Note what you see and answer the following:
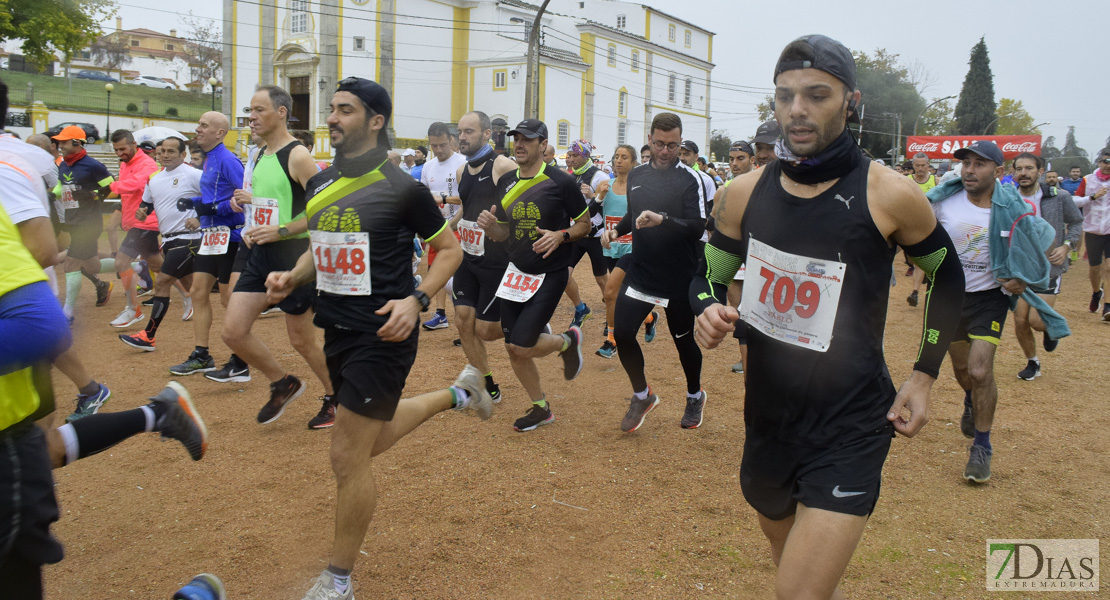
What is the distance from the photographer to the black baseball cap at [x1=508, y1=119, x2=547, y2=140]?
5.88 meters

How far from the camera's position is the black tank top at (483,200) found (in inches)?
247

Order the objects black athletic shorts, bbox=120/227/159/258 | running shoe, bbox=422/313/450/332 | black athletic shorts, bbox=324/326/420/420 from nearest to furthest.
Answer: black athletic shorts, bbox=324/326/420/420 → black athletic shorts, bbox=120/227/159/258 → running shoe, bbox=422/313/450/332

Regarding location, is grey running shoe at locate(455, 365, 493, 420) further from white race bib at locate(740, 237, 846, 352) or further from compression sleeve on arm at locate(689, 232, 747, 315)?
white race bib at locate(740, 237, 846, 352)

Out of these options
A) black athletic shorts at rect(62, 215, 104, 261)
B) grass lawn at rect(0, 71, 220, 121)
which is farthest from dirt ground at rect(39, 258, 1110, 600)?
grass lawn at rect(0, 71, 220, 121)

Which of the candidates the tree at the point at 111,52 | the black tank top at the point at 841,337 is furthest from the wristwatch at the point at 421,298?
the tree at the point at 111,52

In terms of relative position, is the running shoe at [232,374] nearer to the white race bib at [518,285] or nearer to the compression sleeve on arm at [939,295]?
the white race bib at [518,285]

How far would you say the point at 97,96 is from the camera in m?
47.7

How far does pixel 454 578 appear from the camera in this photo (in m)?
3.76

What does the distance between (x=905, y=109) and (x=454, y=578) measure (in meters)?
56.4

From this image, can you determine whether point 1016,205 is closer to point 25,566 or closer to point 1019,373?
point 1019,373

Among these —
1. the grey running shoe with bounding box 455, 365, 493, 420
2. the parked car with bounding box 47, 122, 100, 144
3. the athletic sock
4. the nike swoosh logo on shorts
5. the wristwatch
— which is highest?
the parked car with bounding box 47, 122, 100, 144

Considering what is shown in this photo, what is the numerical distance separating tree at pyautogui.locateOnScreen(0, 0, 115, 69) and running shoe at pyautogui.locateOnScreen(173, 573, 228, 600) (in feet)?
97.9

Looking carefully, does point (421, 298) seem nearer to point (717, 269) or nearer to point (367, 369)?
point (367, 369)

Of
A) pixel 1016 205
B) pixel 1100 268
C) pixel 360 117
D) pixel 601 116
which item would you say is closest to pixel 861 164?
pixel 360 117
